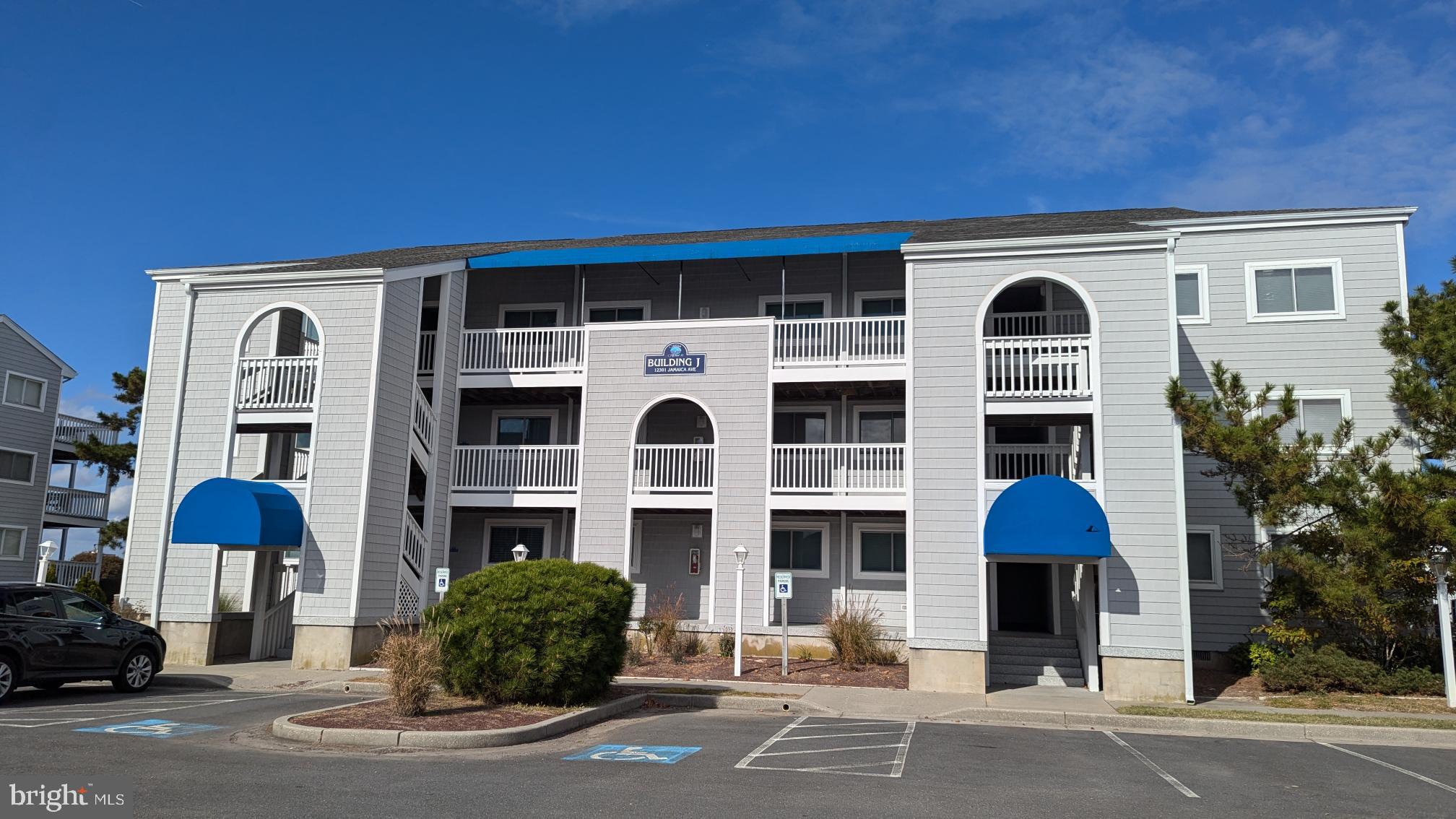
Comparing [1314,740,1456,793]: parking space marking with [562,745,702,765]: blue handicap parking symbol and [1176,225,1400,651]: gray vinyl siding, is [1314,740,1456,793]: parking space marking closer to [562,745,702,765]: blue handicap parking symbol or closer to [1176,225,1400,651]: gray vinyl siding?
[1176,225,1400,651]: gray vinyl siding

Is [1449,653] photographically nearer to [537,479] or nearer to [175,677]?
[537,479]

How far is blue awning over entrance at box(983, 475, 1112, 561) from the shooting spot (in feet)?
51.3

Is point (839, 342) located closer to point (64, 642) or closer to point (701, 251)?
point (701, 251)

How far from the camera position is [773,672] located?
18.0 meters

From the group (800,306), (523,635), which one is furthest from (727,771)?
(800,306)

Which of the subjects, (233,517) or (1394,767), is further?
(233,517)

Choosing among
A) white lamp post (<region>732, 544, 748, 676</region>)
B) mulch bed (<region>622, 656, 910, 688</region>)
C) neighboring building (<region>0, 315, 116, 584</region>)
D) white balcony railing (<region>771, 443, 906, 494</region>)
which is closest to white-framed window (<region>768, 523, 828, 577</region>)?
white balcony railing (<region>771, 443, 906, 494</region>)

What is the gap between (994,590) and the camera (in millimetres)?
21234

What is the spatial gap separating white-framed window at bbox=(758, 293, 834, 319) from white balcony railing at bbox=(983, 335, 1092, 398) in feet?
18.2

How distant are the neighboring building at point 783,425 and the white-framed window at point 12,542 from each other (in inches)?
681

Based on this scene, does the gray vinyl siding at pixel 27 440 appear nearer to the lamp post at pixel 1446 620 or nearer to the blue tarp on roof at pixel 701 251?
the blue tarp on roof at pixel 701 251

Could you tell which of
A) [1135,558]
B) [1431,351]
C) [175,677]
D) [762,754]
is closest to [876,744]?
[762,754]

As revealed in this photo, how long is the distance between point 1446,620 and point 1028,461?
7.44 metres

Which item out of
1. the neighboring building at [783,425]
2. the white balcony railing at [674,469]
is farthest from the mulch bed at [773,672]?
the white balcony railing at [674,469]
